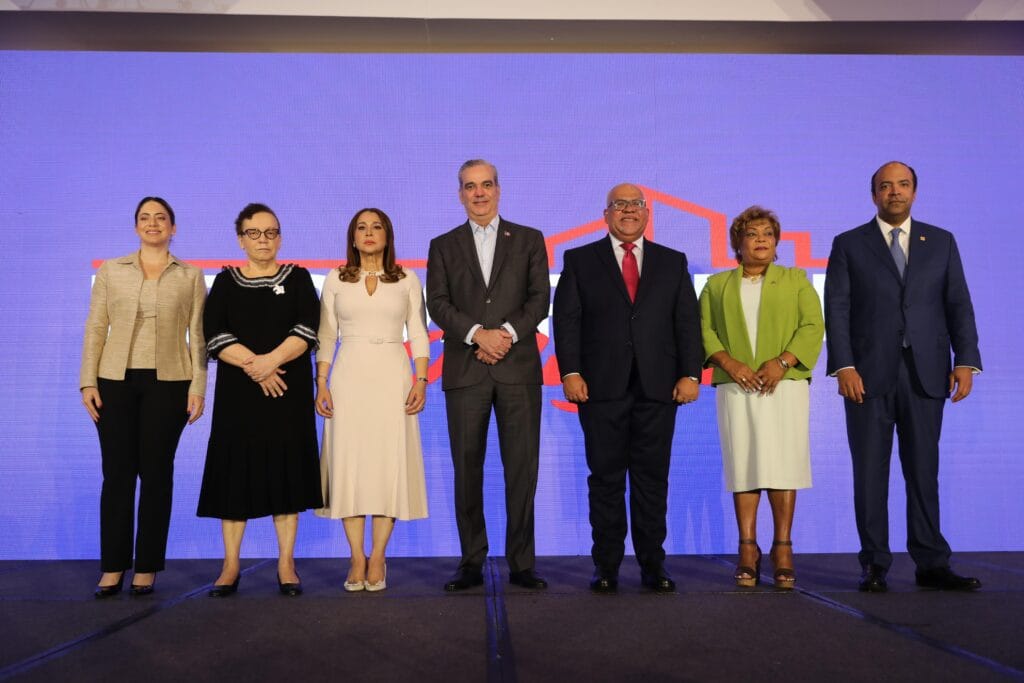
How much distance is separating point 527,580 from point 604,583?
291mm

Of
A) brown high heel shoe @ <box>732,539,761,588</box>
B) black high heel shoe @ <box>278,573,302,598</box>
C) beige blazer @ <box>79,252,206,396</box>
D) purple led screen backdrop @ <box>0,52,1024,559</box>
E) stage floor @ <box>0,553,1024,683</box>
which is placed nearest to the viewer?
stage floor @ <box>0,553,1024,683</box>

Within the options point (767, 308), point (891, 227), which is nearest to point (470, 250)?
point (767, 308)

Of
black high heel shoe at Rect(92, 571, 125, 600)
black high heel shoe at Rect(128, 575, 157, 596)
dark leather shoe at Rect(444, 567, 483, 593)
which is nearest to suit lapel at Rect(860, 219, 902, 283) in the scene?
dark leather shoe at Rect(444, 567, 483, 593)

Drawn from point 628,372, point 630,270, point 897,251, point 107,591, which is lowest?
point 107,591

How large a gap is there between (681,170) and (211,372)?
266 cm

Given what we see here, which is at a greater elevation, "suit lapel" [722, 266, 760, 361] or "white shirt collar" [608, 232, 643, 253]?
"white shirt collar" [608, 232, 643, 253]

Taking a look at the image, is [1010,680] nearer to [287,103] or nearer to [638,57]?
[638,57]

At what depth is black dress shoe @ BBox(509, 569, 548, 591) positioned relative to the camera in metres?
3.12

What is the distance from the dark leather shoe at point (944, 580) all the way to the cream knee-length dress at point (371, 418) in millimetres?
1873

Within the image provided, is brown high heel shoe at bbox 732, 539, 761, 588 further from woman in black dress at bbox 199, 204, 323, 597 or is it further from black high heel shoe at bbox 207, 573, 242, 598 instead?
black high heel shoe at bbox 207, 573, 242, 598

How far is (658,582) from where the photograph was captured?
121 inches

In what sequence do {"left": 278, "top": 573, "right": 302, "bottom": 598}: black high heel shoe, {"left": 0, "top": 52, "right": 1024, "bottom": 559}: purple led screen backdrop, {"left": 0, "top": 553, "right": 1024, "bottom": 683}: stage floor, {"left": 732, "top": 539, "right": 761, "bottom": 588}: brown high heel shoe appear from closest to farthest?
{"left": 0, "top": 553, "right": 1024, "bottom": 683}: stage floor → {"left": 278, "top": 573, "right": 302, "bottom": 598}: black high heel shoe → {"left": 732, "top": 539, "right": 761, "bottom": 588}: brown high heel shoe → {"left": 0, "top": 52, "right": 1024, "bottom": 559}: purple led screen backdrop

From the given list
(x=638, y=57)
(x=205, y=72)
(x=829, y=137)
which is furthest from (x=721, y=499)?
(x=205, y=72)

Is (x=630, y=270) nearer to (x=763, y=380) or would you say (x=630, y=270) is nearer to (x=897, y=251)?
(x=763, y=380)
